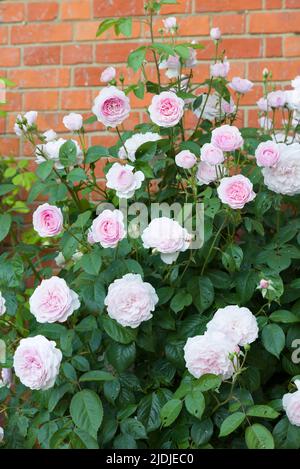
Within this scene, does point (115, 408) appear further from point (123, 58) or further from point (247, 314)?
point (123, 58)

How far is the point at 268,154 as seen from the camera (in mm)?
1715

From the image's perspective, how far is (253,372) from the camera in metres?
1.72

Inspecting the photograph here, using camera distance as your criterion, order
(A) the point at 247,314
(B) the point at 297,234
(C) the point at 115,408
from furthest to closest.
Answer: (B) the point at 297,234 < (C) the point at 115,408 < (A) the point at 247,314

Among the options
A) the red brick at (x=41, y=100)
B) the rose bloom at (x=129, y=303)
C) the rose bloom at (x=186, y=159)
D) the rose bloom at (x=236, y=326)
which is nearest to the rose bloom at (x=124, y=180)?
the rose bloom at (x=186, y=159)

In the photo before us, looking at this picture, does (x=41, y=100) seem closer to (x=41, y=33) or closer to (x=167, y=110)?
(x=41, y=33)

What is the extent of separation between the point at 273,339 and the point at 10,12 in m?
1.75

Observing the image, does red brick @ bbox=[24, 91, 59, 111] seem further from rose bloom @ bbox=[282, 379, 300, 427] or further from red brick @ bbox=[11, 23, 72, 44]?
rose bloom @ bbox=[282, 379, 300, 427]

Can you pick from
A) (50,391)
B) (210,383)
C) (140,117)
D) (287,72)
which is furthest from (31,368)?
(287,72)

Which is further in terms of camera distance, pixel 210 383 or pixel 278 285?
pixel 278 285

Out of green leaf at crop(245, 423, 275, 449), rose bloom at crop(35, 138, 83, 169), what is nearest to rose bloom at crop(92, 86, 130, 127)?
rose bloom at crop(35, 138, 83, 169)

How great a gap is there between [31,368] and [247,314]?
1.64ft

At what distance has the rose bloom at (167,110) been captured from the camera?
5.97 ft

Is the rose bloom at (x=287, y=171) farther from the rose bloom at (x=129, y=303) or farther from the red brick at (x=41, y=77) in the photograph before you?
the red brick at (x=41, y=77)

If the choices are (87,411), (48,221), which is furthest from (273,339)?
(48,221)
